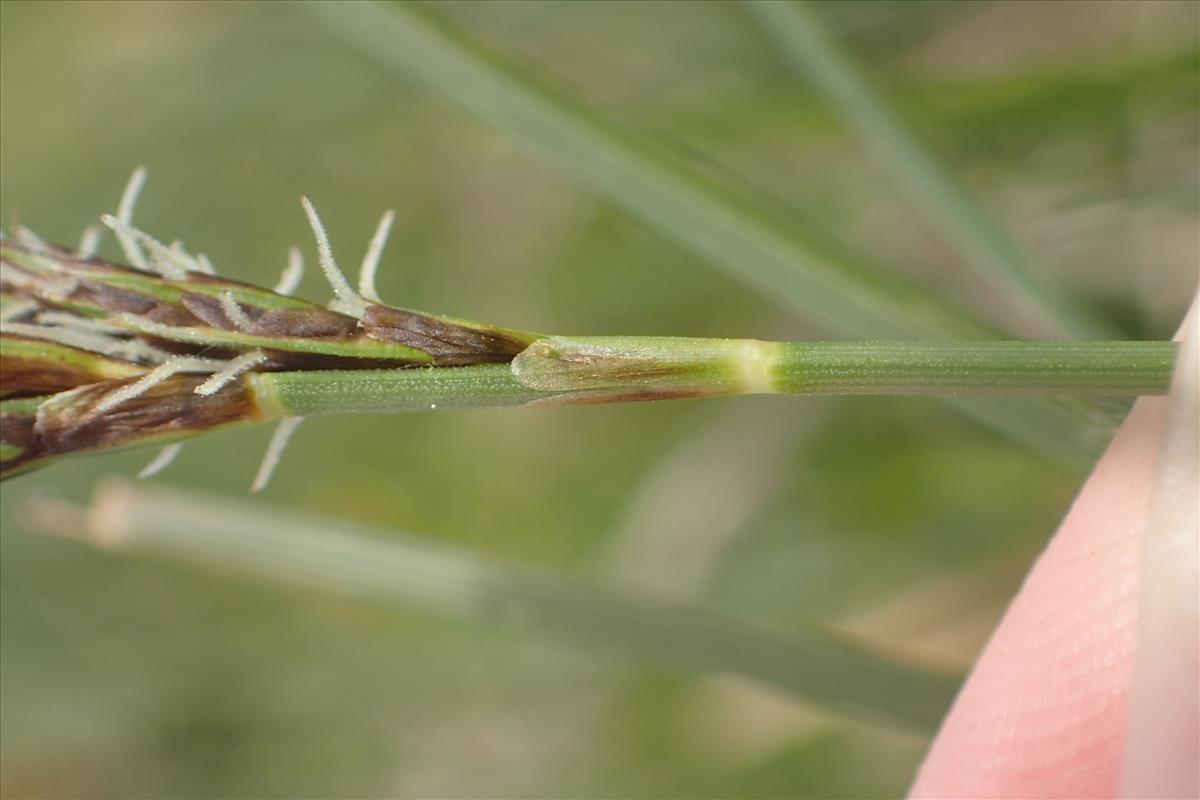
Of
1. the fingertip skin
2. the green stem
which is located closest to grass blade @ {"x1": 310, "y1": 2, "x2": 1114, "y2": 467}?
the fingertip skin

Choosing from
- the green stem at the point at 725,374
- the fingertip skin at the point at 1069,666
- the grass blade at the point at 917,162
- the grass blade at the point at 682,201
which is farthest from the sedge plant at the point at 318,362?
the grass blade at the point at 917,162

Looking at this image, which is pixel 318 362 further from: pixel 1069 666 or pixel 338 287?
pixel 1069 666

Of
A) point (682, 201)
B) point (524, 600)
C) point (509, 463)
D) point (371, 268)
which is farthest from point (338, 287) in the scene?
point (509, 463)

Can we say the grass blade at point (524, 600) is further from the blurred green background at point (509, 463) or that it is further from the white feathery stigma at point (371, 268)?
the white feathery stigma at point (371, 268)

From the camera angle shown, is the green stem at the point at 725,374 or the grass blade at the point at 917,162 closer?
the green stem at the point at 725,374

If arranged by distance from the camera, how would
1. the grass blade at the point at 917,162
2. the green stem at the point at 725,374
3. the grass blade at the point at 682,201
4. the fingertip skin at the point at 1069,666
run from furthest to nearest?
the grass blade at the point at 917,162, the grass blade at the point at 682,201, the fingertip skin at the point at 1069,666, the green stem at the point at 725,374

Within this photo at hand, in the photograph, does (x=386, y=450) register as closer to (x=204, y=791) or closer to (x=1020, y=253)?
(x=204, y=791)

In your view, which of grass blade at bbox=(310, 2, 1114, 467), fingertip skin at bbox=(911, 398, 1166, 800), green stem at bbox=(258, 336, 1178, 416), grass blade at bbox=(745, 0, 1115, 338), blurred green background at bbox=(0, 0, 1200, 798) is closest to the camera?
green stem at bbox=(258, 336, 1178, 416)

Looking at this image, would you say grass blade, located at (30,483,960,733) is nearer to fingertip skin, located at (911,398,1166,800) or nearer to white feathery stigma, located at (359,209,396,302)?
fingertip skin, located at (911,398,1166,800)
